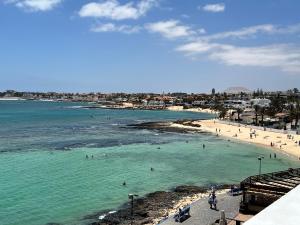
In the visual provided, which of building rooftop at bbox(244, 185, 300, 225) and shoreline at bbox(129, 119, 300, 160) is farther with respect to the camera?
shoreline at bbox(129, 119, 300, 160)

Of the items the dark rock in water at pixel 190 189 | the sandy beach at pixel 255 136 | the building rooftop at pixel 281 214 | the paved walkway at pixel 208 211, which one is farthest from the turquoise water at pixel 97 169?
the building rooftop at pixel 281 214

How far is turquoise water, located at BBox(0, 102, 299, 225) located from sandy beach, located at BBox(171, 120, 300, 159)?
353 centimetres

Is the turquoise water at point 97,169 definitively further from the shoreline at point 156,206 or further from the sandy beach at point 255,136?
the sandy beach at point 255,136

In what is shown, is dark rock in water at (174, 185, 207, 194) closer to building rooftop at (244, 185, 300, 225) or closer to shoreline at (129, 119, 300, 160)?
building rooftop at (244, 185, 300, 225)

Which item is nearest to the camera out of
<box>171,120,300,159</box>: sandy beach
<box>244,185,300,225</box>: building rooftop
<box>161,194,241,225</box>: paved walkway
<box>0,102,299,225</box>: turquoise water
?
<box>244,185,300,225</box>: building rooftop

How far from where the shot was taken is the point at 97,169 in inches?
2010

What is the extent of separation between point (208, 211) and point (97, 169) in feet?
76.8

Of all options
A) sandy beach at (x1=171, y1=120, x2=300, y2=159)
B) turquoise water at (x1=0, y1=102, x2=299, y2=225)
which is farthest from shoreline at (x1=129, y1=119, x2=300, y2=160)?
turquoise water at (x1=0, y1=102, x2=299, y2=225)

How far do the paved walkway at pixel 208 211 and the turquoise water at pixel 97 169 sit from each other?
7173 millimetres

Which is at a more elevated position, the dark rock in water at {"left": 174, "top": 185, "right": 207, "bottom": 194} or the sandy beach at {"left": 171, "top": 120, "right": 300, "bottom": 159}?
the sandy beach at {"left": 171, "top": 120, "right": 300, "bottom": 159}

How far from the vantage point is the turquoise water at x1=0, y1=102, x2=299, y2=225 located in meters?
35.2

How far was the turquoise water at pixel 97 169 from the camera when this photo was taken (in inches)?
1387

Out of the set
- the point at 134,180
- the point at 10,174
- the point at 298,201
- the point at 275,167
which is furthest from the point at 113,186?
the point at 298,201

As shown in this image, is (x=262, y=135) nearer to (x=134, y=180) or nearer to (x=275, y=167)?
(x=275, y=167)
